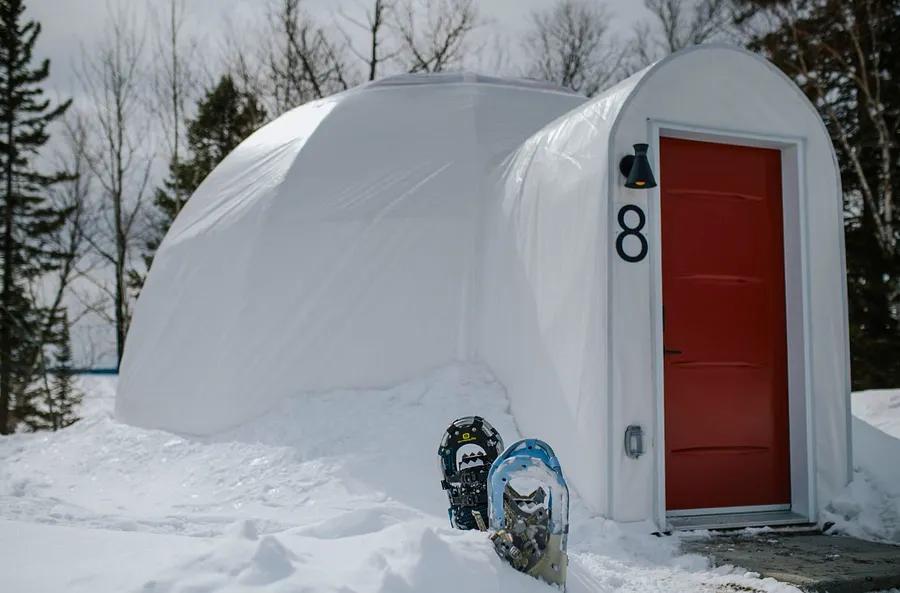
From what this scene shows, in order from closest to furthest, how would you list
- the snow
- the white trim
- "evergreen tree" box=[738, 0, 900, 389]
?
the snow
the white trim
"evergreen tree" box=[738, 0, 900, 389]

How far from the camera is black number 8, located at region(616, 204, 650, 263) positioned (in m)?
4.04

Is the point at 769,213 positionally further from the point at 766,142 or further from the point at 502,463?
the point at 502,463

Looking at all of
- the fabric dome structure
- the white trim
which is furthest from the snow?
the fabric dome structure

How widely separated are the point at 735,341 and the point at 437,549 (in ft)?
8.99

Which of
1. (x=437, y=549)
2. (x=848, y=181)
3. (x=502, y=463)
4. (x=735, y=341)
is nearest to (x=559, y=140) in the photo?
(x=735, y=341)

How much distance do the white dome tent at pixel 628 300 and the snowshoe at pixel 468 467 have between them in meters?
0.96

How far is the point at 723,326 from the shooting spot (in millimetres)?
4410

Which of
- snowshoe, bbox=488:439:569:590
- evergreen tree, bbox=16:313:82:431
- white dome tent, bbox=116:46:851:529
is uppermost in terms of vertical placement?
white dome tent, bbox=116:46:851:529

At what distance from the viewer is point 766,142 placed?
4.49 m

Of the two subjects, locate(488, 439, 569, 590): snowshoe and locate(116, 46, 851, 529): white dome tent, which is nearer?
locate(488, 439, 569, 590): snowshoe

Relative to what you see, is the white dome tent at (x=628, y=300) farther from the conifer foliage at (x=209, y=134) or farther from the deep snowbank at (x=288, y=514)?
the conifer foliage at (x=209, y=134)

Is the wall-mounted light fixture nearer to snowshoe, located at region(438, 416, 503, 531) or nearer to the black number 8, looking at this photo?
the black number 8

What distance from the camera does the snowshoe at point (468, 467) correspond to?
124 inches

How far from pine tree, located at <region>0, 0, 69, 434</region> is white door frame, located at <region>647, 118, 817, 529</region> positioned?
17.0 m
